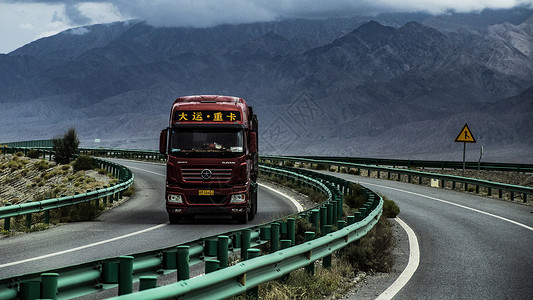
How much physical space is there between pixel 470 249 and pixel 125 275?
339 inches

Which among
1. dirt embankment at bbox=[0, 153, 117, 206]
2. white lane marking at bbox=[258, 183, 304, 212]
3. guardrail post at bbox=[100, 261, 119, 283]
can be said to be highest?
guardrail post at bbox=[100, 261, 119, 283]

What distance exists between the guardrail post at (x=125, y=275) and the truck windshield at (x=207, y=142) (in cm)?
994

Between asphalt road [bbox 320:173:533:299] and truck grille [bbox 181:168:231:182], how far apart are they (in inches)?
174

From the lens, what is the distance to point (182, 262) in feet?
25.3

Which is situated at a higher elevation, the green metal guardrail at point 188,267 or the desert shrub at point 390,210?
the green metal guardrail at point 188,267

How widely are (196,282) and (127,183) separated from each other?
65.2 ft

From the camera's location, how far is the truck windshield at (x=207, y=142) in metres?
16.7

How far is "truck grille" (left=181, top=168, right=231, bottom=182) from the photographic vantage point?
54.5 feet

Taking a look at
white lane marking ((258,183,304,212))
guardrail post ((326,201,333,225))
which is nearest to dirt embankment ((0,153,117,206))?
white lane marking ((258,183,304,212))

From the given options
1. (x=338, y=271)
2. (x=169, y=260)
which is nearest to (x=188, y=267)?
(x=169, y=260)

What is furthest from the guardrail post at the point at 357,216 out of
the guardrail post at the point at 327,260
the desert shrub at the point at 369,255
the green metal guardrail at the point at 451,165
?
the green metal guardrail at the point at 451,165

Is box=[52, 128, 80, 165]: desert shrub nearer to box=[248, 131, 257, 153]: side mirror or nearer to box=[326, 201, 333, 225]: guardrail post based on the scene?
box=[248, 131, 257, 153]: side mirror

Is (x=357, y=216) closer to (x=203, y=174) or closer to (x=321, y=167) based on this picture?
(x=203, y=174)

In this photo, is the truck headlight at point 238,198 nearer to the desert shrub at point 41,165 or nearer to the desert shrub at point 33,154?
the desert shrub at point 41,165
